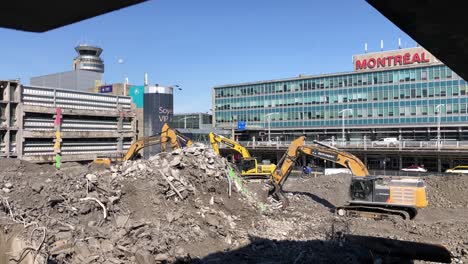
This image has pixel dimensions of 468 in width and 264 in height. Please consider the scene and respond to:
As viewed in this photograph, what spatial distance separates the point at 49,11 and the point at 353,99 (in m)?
77.0

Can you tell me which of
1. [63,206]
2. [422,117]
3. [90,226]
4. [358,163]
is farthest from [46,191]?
[422,117]

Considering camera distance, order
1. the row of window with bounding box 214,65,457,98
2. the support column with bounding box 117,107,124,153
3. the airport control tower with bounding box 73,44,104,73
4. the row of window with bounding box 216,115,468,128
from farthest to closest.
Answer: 1. the airport control tower with bounding box 73,44,104,73
2. the row of window with bounding box 214,65,457,98
3. the row of window with bounding box 216,115,468,128
4. the support column with bounding box 117,107,124,153

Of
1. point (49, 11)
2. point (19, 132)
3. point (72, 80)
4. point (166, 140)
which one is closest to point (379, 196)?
point (166, 140)

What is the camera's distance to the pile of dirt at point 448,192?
27.2 meters

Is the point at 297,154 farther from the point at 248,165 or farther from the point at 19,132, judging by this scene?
the point at 19,132

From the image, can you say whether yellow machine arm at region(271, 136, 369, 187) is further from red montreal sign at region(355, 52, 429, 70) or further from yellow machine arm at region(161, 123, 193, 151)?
red montreal sign at region(355, 52, 429, 70)

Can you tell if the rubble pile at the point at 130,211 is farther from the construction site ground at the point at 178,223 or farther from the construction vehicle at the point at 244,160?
the construction vehicle at the point at 244,160

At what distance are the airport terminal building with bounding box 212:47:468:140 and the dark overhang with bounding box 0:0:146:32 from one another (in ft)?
224

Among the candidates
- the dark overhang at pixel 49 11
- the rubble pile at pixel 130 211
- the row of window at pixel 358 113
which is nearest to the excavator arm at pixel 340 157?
the rubble pile at pixel 130 211

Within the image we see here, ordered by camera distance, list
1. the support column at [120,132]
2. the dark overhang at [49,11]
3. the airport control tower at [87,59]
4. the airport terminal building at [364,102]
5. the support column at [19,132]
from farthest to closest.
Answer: the airport control tower at [87,59] → the airport terminal building at [364,102] → the support column at [120,132] → the support column at [19,132] → the dark overhang at [49,11]

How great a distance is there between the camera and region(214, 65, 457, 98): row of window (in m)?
68.9

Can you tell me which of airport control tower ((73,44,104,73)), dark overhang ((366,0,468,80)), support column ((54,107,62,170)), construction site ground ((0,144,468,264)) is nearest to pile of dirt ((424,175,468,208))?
construction site ground ((0,144,468,264))

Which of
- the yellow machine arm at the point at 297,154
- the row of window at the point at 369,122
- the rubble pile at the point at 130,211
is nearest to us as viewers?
the rubble pile at the point at 130,211

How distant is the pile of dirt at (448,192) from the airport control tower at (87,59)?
365 ft
